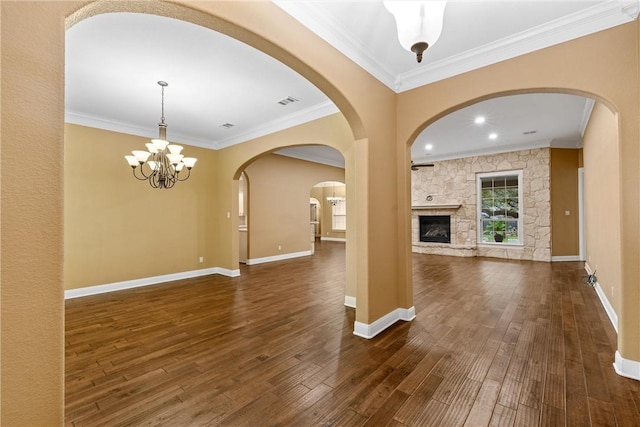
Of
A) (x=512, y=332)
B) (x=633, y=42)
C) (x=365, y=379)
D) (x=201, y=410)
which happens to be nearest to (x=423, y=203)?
(x=512, y=332)

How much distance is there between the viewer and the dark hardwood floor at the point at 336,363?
1.83m

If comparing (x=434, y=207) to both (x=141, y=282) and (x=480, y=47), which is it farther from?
(x=141, y=282)

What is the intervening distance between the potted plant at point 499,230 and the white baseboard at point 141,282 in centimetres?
719

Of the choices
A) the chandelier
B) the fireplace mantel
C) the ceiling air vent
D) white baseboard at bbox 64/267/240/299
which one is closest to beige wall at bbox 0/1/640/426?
the ceiling air vent

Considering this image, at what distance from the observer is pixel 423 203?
924cm

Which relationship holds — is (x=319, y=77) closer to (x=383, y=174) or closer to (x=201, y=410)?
(x=383, y=174)

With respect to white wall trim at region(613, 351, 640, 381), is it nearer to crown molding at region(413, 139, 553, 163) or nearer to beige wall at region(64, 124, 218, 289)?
beige wall at region(64, 124, 218, 289)

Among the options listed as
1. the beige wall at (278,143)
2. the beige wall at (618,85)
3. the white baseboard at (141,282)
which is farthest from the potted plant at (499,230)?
the white baseboard at (141,282)

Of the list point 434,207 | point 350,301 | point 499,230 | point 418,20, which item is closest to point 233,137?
point 350,301

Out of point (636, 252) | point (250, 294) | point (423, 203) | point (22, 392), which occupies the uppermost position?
point (423, 203)

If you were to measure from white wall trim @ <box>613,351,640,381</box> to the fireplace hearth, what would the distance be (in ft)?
21.8

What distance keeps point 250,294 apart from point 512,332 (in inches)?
142

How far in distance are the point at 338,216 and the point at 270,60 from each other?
10.8m

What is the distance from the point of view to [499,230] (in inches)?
312
